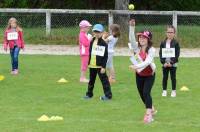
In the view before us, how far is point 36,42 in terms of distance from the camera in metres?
28.6

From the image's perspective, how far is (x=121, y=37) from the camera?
28.6 metres

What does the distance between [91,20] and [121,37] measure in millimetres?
2200

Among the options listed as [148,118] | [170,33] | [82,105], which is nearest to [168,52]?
[170,33]

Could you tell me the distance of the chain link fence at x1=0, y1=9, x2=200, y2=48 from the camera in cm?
2869

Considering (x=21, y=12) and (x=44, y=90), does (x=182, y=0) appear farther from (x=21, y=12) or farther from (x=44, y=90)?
(x=44, y=90)

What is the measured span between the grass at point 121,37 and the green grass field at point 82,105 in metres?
8.86

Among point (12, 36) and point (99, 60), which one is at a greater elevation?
point (12, 36)

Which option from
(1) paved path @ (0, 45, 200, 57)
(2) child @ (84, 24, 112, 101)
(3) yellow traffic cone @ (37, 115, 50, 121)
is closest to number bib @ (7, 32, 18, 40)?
(2) child @ (84, 24, 112, 101)

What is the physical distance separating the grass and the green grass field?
886cm

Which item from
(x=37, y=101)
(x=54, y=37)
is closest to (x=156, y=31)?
(x=54, y=37)

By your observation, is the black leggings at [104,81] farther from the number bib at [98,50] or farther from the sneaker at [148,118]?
the sneaker at [148,118]

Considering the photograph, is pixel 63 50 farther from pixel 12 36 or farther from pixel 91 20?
pixel 12 36

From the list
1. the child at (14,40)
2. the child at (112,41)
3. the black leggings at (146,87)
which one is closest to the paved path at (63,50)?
the child at (14,40)

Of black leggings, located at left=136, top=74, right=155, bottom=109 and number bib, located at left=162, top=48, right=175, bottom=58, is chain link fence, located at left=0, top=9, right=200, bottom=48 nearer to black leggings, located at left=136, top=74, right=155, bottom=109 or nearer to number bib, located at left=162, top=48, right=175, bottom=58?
number bib, located at left=162, top=48, right=175, bottom=58
